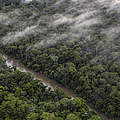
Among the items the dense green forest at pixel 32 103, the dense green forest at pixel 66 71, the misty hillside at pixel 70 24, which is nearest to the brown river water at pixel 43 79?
the dense green forest at pixel 66 71

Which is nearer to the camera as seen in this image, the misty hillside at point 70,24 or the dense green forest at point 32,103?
the dense green forest at point 32,103

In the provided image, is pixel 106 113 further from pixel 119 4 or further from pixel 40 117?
pixel 119 4

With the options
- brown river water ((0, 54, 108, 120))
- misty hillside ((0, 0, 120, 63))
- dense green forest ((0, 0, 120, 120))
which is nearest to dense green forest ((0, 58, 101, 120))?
dense green forest ((0, 0, 120, 120))

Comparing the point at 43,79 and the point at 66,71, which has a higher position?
the point at 66,71

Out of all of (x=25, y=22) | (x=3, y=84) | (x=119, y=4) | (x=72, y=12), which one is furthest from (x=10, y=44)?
(x=119, y=4)

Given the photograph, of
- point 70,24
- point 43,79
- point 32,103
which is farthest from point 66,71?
point 70,24

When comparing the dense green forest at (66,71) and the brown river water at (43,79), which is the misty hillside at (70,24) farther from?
the brown river water at (43,79)

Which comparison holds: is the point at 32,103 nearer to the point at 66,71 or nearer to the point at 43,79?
the point at 66,71
